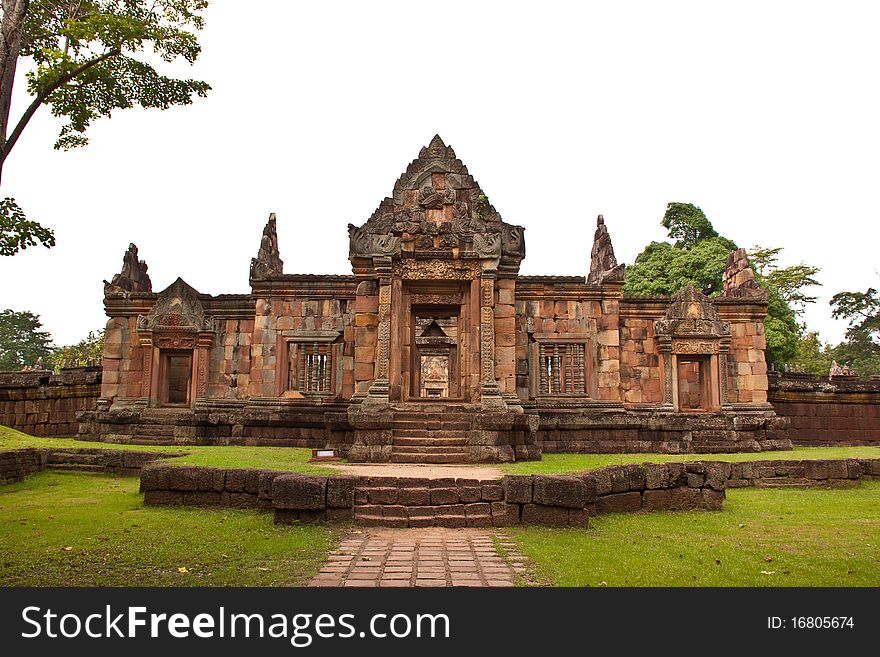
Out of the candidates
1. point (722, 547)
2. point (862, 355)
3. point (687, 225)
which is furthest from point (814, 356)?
point (722, 547)

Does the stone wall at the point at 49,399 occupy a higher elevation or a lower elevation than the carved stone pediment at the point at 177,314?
lower

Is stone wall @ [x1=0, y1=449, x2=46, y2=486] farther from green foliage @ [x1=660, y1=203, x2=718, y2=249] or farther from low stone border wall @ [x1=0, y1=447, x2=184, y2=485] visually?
green foliage @ [x1=660, y1=203, x2=718, y2=249]

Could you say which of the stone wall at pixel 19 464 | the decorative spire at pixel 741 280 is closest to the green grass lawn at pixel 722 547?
the stone wall at pixel 19 464

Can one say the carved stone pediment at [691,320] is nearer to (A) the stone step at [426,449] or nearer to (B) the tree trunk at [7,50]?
(A) the stone step at [426,449]

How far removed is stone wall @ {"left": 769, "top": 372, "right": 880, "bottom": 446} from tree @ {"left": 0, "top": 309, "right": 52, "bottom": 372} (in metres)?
55.4

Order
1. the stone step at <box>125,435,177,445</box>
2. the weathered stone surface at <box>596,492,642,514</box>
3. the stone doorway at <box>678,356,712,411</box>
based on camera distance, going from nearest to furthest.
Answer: the weathered stone surface at <box>596,492,642,514</box>
the stone step at <box>125,435,177,445</box>
the stone doorway at <box>678,356,712,411</box>

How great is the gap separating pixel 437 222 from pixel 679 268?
18.5 metres

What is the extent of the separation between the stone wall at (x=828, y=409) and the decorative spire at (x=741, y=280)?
3.06 m

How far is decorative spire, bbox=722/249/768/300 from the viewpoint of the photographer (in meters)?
18.3

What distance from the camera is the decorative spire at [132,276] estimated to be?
19172mm

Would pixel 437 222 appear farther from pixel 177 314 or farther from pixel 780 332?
pixel 780 332

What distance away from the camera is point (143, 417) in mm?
17234

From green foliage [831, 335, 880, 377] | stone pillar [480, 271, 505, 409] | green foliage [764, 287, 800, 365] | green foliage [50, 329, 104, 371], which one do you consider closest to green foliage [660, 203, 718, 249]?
green foliage [764, 287, 800, 365]
